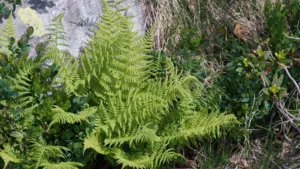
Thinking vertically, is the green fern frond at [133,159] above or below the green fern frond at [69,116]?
below

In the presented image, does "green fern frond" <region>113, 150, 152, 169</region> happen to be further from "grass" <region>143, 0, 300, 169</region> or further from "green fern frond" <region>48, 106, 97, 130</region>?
"grass" <region>143, 0, 300, 169</region>

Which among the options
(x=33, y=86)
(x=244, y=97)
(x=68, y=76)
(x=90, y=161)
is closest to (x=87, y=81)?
(x=68, y=76)

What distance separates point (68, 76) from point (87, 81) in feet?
0.34

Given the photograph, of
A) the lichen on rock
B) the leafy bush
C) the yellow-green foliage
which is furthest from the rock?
the yellow-green foliage

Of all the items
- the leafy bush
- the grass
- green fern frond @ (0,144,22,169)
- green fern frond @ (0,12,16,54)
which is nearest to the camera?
green fern frond @ (0,144,22,169)

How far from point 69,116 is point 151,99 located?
427 mm

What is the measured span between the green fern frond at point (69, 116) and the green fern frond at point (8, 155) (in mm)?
204

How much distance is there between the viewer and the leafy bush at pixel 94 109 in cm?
223

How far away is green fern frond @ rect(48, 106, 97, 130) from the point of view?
84.1 inches

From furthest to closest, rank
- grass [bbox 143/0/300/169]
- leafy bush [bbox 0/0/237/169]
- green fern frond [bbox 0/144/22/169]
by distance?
grass [bbox 143/0/300/169], leafy bush [bbox 0/0/237/169], green fern frond [bbox 0/144/22/169]

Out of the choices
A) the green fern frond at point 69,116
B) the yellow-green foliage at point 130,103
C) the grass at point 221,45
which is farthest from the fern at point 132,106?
the grass at point 221,45

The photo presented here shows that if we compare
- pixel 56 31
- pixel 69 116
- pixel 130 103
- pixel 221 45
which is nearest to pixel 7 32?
pixel 56 31

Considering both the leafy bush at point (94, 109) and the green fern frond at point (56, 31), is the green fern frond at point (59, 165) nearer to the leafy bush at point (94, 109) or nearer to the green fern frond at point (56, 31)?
the leafy bush at point (94, 109)

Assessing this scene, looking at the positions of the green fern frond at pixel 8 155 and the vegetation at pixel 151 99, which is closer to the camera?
the green fern frond at pixel 8 155
